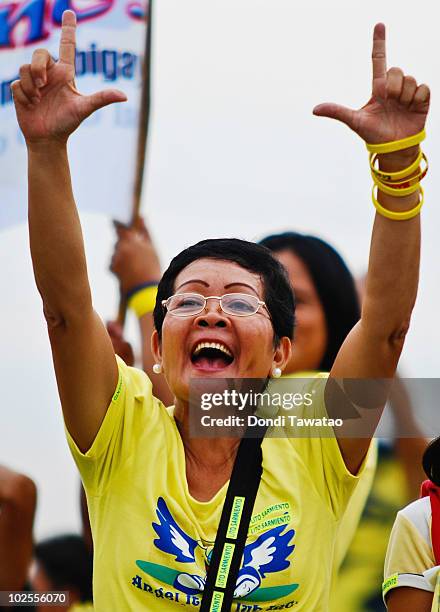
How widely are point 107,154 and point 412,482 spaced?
1291mm

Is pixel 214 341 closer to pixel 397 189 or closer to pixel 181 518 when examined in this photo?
pixel 181 518

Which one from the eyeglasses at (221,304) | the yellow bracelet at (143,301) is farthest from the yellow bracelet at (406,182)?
the yellow bracelet at (143,301)

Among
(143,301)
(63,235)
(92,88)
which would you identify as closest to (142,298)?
(143,301)

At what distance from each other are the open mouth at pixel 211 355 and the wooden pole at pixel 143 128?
119 centimetres

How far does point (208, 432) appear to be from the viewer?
6.38 feet

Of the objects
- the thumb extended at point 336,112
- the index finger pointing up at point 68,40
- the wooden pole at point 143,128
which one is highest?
the wooden pole at point 143,128

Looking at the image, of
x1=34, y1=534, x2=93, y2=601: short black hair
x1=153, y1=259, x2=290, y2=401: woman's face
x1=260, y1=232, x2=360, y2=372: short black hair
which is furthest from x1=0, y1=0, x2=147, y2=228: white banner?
x1=153, y1=259, x2=290, y2=401: woman's face

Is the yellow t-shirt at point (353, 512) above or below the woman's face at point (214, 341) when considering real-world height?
below

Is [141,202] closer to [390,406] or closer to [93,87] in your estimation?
[93,87]

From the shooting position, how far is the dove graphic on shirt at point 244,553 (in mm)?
1762

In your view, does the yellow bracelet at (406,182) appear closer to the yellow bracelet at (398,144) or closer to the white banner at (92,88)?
the yellow bracelet at (398,144)

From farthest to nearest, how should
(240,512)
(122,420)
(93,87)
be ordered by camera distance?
(93,87) < (122,420) < (240,512)

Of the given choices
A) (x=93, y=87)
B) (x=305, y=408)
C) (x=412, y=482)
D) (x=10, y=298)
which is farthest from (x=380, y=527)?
(x=93, y=87)

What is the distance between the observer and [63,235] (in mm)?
1785
